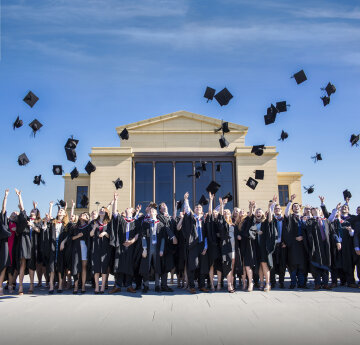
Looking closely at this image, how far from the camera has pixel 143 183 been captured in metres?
27.5

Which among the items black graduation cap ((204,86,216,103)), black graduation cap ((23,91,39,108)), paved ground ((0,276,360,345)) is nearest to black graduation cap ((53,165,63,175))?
black graduation cap ((23,91,39,108))

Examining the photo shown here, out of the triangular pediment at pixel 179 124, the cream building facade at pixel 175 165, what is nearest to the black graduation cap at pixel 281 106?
the cream building facade at pixel 175 165

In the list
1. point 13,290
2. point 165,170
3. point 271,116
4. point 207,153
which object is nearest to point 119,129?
point 165,170

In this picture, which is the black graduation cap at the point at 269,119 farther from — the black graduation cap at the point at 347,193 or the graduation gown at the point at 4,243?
the graduation gown at the point at 4,243

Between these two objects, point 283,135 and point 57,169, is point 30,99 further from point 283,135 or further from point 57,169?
point 283,135

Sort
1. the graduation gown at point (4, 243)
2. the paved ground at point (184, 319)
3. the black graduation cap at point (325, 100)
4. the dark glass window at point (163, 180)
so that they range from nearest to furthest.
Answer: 1. the paved ground at point (184, 319)
2. the graduation gown at point (4, 243)
3. the black graduation cap at point (325, 100)
4. the dark glass window at point (163, 180)

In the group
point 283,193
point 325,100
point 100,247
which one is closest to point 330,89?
point 325,100

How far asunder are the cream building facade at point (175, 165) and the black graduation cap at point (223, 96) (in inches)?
579

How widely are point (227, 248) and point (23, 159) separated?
841cm

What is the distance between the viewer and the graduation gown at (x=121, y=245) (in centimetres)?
747

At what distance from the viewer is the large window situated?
27.4 m

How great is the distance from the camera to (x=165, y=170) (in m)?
28.0

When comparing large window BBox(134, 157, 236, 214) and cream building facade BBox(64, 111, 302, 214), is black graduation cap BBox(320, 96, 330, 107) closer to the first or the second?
cream building facade BBox(64, 111, 302, 214)

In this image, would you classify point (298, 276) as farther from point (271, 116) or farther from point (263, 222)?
point (271, 116)
